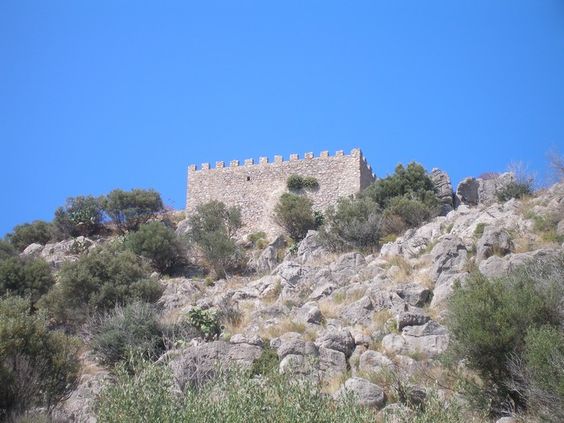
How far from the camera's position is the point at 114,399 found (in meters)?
8.91

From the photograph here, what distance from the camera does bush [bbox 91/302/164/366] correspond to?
50.0 ft

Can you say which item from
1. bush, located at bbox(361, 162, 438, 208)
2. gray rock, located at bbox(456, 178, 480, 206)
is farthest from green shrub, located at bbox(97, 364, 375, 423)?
gray rock, located at bbox(456, 178, 480, 206)

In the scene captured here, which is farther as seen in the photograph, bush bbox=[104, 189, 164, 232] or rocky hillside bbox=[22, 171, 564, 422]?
bush bbox=[104, 189, 164, 232]

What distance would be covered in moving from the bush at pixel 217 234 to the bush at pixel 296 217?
2184 millimetres

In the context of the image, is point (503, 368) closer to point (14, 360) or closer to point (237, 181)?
point (14, 360)

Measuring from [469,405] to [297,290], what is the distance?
26.2ft

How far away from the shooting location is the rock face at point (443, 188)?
26555 mm

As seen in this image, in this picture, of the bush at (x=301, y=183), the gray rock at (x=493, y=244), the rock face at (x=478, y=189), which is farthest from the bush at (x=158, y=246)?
the gray rock at (x=493, y=244)

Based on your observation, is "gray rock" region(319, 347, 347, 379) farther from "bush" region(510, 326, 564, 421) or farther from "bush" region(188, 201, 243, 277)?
"bush" region(188, 201, 243, 277)

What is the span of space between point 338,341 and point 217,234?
1371 cm

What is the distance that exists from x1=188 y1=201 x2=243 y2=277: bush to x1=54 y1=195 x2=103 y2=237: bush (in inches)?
187

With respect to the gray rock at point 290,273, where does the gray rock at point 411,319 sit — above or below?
below

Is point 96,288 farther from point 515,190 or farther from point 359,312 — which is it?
point 515,190

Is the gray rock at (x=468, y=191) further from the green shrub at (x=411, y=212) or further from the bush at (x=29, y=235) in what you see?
the bush at (x=29, y=235)
